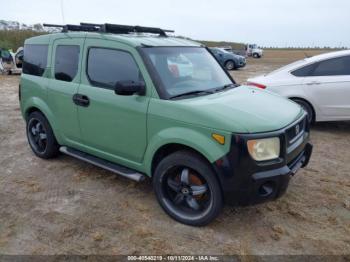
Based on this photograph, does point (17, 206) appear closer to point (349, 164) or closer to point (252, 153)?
point (252, 153)

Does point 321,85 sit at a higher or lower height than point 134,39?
lower

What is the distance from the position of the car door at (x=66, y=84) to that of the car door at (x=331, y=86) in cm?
455

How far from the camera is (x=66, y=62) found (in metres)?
4.59

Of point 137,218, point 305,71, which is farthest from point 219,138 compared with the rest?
point 305,71

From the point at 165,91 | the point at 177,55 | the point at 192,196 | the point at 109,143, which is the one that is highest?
the point at 177,55

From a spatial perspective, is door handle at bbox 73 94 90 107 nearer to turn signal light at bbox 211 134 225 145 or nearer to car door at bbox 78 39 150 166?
car door at bbox 78 39 150 166

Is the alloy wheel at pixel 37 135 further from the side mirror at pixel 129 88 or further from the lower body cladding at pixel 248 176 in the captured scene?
the lower body cladding at pixel 248 176

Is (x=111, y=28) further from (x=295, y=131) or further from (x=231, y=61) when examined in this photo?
(x=231, y=61)

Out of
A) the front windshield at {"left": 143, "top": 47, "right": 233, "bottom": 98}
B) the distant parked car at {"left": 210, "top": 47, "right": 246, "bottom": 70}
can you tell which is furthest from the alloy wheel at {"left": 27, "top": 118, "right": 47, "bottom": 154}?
the distant parked car at {"left": 210, "top": 47, "right": 246, "bottom": 70}

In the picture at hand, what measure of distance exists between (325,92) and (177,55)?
3.85 m

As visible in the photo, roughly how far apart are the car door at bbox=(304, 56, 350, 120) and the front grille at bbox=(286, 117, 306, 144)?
10.0 feet

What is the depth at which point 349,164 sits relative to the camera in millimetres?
5215

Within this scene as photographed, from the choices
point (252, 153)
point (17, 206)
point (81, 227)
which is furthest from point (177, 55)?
point (17, 206)

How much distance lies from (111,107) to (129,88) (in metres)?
0.52
